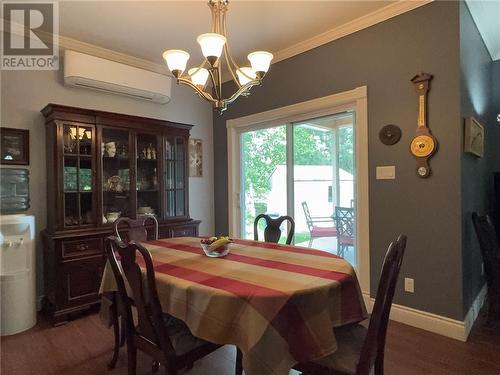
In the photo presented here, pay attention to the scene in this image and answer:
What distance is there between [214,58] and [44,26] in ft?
7.10

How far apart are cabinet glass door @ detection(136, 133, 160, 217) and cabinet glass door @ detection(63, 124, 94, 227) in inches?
20.2

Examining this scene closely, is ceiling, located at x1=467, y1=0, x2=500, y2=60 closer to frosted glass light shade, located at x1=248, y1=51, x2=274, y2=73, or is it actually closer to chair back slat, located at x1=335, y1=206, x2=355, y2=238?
frosted glass light shade, located at x1=248, y1=51, x2=274, y2=73

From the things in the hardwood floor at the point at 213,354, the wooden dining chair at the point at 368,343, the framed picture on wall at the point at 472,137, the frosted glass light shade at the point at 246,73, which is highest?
the frosted glass light shade at the point at 246,73

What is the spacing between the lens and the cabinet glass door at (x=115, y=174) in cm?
306

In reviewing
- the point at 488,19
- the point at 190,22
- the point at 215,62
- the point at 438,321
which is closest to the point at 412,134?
the point at 488,19

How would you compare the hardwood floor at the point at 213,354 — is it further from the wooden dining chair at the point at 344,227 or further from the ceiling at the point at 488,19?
the ceiling at the point at 488,19

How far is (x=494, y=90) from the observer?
11.1 ft

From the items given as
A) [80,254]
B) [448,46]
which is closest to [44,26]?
[80,254]

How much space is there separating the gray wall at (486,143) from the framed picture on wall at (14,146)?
3761 mm

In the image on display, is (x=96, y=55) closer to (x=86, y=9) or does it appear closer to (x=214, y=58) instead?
(x=86, y=9)

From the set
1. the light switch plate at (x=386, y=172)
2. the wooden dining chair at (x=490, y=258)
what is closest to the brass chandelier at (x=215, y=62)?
the light switch plate at (x=386, y=172)

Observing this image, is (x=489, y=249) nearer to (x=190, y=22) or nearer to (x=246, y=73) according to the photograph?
(x=246, y=73)

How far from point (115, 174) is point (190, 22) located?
170cm

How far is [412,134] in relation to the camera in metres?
2.47
